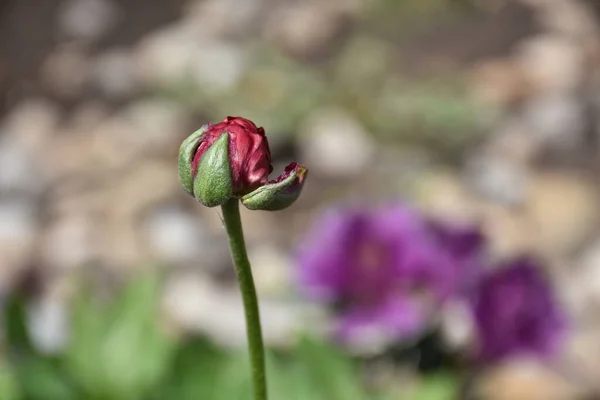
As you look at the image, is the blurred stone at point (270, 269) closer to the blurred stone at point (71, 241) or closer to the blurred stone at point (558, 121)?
the blurred stone at point (71, 241)

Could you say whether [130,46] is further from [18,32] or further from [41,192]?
[41,192]

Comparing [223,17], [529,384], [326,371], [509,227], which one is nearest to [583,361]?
[529,384]

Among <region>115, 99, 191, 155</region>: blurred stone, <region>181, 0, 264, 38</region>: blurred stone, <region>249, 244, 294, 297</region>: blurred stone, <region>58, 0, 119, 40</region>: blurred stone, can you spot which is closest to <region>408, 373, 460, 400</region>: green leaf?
<region>249, 244, 294, 297</region>: blurred stone

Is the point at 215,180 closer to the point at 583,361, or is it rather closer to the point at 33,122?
the point at 583,361

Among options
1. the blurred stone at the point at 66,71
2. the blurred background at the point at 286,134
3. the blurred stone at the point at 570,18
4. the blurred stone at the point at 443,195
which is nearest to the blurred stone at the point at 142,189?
the blurred background at the point at 286,134

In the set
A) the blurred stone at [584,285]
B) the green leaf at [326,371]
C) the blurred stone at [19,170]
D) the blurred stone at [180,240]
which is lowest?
the green leaf at [326,371]

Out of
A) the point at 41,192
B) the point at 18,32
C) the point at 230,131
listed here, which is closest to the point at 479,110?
the point at 41,192
